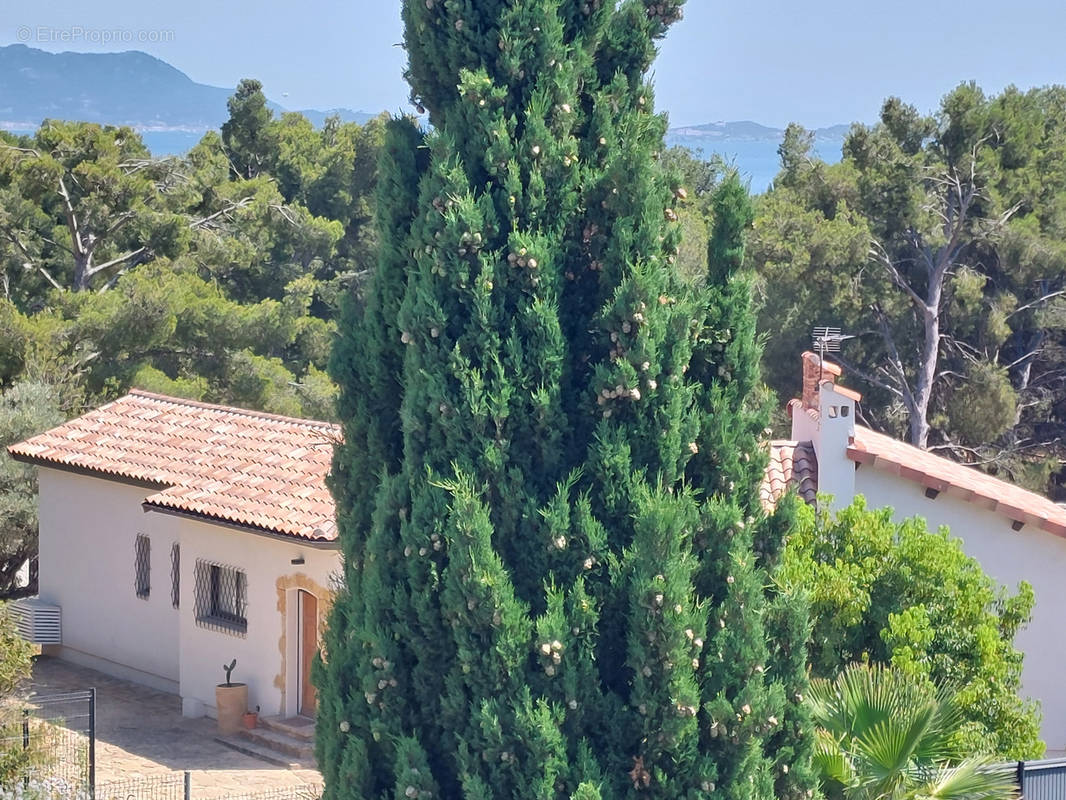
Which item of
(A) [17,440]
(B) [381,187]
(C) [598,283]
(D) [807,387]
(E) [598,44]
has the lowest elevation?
(A) [17,440]

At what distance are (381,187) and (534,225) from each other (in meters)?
1.00

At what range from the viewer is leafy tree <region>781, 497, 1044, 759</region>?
34.8 feet

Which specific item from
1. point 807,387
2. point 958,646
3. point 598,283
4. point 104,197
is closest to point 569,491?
point 598,283

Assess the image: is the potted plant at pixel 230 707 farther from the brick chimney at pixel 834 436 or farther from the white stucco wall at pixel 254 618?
the brick chimney at pixel 834 436

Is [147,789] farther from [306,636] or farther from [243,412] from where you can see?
[243,412]

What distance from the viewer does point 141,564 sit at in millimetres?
19156

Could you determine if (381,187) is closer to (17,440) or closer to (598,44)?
(598,44)

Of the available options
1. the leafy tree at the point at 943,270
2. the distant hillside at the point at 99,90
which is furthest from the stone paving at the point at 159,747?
the distant hillside at the point at 99,90

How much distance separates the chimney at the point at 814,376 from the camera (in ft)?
50.9

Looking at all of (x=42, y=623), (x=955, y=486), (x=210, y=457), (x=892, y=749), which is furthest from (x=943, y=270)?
(x=892, y=749)

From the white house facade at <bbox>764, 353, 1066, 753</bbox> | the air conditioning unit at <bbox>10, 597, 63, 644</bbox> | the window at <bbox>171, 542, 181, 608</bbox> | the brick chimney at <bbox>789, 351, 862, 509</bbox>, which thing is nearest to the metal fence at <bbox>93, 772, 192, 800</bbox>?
the window at <bbox>171, 542, 181, 608</bbox>

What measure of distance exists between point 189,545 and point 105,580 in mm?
2631

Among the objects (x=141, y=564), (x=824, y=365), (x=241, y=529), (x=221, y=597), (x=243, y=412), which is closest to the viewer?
(x=824, y=365)

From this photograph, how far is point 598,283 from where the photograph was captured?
7.46 m
